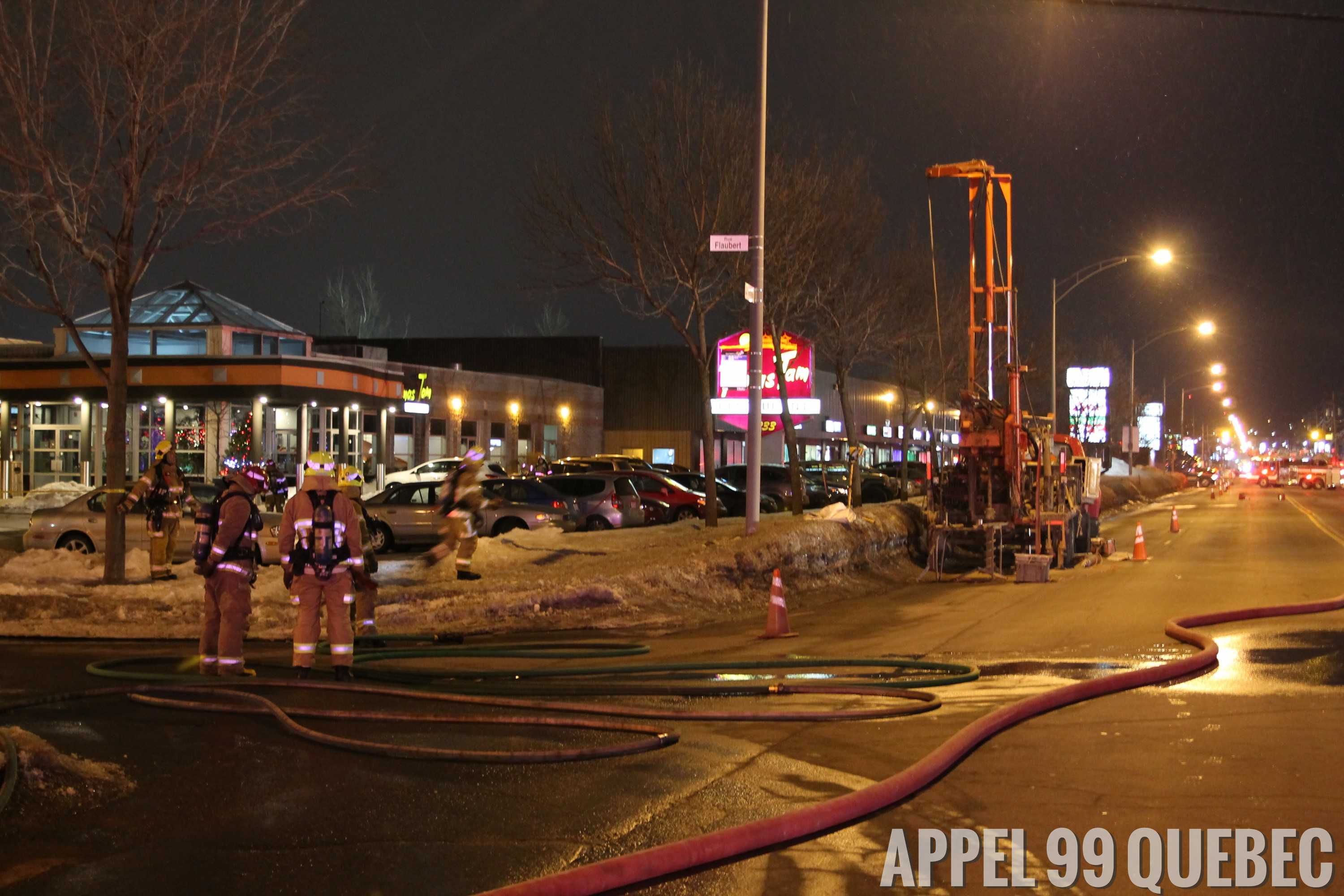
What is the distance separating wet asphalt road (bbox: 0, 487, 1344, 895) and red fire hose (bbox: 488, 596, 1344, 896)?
3.4 inches

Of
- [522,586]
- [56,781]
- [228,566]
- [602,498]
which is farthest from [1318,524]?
[56,781]

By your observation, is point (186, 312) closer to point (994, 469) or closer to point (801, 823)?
point (994, 469)

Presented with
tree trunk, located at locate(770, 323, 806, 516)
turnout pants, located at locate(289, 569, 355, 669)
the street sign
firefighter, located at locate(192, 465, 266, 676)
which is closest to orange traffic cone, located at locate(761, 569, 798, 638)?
turnout pants, located at locate(289, 569, 355, 669)

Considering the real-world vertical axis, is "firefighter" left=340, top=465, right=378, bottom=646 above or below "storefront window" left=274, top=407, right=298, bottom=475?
below

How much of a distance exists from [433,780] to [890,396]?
50838 mm

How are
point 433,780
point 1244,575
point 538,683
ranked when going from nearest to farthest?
1. point 433,780
2. point 538,683
3. point 1244,575

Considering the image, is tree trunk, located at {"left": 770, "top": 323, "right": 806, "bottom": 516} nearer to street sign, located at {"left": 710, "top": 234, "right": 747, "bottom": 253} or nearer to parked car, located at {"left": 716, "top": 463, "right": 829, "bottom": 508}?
parked car, located at {"left": 716, "top": 463, "right": 829, "bottom": 508}

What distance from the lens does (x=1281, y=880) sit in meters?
5.68

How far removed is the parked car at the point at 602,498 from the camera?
2688 cm

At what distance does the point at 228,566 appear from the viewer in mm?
10594

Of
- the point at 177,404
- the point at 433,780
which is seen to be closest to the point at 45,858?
the point at 433,780

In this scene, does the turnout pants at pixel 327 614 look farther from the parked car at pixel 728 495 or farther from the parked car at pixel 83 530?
the parked car at pixel 728 495

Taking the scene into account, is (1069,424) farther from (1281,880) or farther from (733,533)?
(1281,880)

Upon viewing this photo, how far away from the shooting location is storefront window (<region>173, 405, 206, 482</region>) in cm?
4375
